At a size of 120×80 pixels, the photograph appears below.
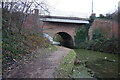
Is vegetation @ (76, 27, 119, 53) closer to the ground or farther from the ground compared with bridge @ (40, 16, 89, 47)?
closer to the ground

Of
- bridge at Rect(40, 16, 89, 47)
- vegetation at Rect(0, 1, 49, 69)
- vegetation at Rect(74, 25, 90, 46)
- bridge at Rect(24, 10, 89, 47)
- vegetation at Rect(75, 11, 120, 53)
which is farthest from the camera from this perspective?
vegetation at Rect(74, 25, 90, 46)

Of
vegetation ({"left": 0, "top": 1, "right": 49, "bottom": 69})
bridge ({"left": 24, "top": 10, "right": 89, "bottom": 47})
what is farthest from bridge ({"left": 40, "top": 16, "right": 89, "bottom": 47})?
vegetation ({"left": 0, "top": 1, "right": 49, "bottom": 69})

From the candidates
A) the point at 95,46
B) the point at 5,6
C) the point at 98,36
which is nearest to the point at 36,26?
the point at 5,6

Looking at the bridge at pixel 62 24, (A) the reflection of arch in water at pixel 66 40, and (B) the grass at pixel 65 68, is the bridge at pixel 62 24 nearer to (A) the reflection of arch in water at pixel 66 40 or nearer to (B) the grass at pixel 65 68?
(A) the reflection of arch in water at pixel 66 40

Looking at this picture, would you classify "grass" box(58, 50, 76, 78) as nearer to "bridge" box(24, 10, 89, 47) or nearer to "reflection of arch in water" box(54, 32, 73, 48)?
"bridge" box(24, 10, 89, 47)

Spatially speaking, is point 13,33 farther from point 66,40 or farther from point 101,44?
point 66,40

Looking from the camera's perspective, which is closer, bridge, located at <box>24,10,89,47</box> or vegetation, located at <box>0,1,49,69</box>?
vegetation, located at <box>0,1,49,69</box>

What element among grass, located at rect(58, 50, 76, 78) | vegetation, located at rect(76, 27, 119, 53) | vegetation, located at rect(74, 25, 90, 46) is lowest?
grass, located at rect(58, 50, 76, 78)

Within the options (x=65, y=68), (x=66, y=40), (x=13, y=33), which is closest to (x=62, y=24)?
(x=66, y=40)

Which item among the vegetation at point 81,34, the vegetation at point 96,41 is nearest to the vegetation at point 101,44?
the vegetation at point 96,41

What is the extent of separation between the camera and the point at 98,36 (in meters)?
21.9

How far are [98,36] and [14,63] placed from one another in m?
16.5

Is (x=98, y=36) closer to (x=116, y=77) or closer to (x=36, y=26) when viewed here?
(x=36, y=26)

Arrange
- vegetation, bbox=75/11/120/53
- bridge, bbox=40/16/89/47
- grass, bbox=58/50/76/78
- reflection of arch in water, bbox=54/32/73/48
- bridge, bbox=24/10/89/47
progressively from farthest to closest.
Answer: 1. reflection of arch in water, bbox=54/32/73/48
2. bridge, bbox=40/16/89/47
3. bridge, bbox=24/10/89/47
4. vegetation, bbox=75/11/120/53
5. grass, bbox=58/50/76/78
